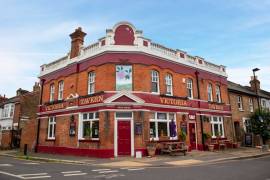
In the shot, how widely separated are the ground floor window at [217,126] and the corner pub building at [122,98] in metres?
0.11

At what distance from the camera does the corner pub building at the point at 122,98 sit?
672 inches

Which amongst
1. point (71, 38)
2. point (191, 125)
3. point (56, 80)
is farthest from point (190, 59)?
point (56, 80)

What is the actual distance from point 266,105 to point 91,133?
27621 millimetres

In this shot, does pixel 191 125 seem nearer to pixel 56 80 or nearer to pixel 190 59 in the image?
pixel 190 59

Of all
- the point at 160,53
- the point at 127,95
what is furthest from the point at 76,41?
the point at 127,95

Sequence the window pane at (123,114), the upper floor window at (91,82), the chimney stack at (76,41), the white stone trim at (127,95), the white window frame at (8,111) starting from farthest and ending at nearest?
the white window frame at (8,111) < the chimney stack at (76,41) < the upper floor window at (91,82) < the window pane at (123,114) < the white stone trim at (127,95)

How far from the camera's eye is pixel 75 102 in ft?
64.8

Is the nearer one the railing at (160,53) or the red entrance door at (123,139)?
the red entrance door at (123,139)

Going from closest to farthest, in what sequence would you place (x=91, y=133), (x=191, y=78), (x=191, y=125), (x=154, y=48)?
(x=91, y=133)
(x=154, y=48)
(x=191, y=125)
(x=191, y=78)

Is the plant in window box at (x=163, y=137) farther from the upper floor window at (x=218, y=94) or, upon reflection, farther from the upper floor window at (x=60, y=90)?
the upper floor window at (x=60, y=90)

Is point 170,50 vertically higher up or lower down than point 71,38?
lower down

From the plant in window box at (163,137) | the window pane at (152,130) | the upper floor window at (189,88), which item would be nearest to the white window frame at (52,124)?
the window pane at (152,130)

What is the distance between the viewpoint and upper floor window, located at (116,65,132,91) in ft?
58.4

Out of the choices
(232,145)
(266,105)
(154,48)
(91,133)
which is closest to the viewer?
(91,133)
